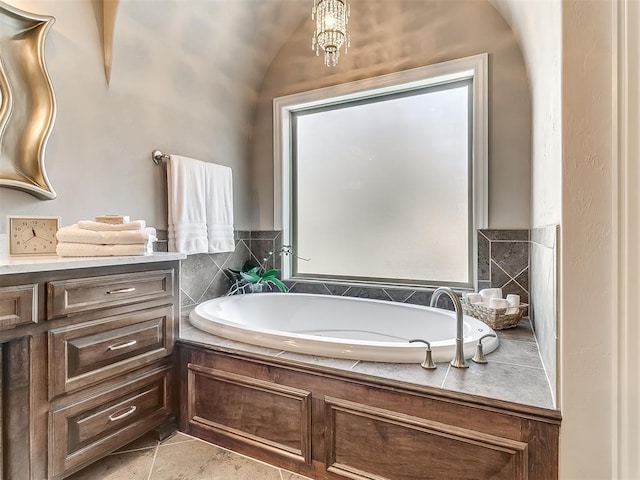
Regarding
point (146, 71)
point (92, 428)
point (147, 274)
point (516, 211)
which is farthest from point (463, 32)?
point (92, 428)

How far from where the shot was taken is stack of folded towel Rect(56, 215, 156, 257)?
1.58m

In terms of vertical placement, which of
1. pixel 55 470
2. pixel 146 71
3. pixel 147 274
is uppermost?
pixel 146 71

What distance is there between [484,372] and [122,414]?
1.55m

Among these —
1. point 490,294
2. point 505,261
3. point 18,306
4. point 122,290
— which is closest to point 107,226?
point 122,290

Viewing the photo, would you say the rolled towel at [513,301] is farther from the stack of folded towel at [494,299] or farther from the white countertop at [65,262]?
the white countertop at [65,262]

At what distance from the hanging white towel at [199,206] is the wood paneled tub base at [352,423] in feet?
2.91

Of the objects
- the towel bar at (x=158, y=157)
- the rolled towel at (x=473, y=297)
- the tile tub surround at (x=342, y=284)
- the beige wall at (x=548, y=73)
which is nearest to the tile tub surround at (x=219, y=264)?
the tile tub surround at (x=342, y=284)

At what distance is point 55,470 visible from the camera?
51.9 inches

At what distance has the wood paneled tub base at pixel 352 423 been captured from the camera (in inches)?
44.4

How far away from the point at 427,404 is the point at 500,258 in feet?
4.35

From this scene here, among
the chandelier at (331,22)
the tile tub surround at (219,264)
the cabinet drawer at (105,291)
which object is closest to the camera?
the cabinet drawer at (105,291)

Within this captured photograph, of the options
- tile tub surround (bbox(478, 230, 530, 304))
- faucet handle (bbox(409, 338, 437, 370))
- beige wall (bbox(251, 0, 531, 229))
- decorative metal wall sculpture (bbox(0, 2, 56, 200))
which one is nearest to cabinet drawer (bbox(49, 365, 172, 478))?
decorative metal wall sculpture (bbox(0, 2, 56, 200))

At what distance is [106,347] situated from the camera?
1.50m

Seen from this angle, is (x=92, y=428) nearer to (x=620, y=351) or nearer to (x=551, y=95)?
(x=620, y=351)
